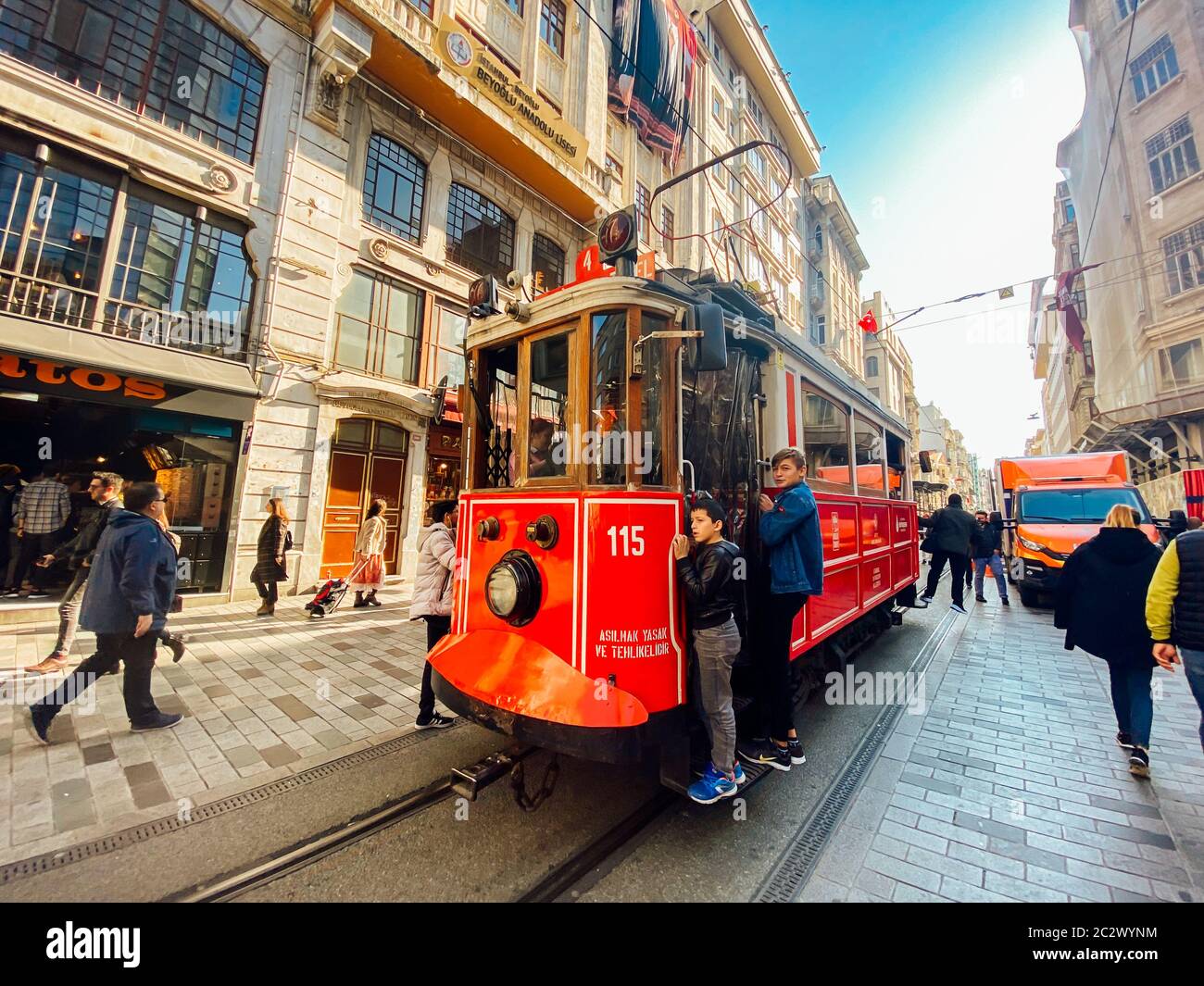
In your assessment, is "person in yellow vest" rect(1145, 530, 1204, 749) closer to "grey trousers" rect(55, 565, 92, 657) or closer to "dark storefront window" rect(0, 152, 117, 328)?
"grey trousers" rect(55, 565, 92, 657)

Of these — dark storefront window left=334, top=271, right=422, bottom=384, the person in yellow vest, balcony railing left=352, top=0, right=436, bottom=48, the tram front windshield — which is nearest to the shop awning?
dark storefront window left=334, top=271, right=422, bottom=384

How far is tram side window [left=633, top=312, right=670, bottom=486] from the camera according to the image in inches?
123

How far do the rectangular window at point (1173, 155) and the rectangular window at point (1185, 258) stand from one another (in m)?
2.26

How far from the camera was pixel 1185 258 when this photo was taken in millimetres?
18031

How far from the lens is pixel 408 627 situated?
7.99m

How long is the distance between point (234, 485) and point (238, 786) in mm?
7266

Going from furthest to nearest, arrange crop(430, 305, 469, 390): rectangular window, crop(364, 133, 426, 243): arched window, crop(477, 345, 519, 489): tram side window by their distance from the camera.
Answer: crop(430, 305, 469, 390): rectangular window, crop(364, 133, 426, 243): arched window, crop(477, 345, 519, 489): tram side window

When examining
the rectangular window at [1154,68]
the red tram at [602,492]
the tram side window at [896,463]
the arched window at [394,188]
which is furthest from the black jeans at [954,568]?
the rectangular window at [1154,68]

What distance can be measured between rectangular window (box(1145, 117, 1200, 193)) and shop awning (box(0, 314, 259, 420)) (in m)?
31.6

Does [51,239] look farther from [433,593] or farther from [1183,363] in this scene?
[1183,363]

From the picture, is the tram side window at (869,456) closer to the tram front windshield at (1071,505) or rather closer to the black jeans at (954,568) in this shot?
the black jeans at (954,568)

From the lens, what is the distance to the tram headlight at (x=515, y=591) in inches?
115

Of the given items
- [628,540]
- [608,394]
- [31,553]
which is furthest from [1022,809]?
[31,553]
